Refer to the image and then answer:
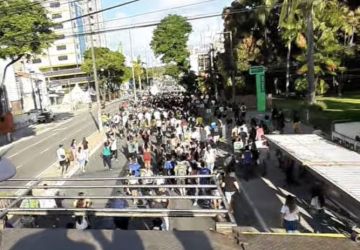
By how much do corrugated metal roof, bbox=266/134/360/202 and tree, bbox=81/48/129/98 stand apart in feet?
268

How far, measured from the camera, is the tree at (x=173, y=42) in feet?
259

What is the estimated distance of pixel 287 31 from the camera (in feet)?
145

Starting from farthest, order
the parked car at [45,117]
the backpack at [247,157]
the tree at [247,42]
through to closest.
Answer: the parked car at [45,117]
the tree at [247,42]
the backpack at [247,157]

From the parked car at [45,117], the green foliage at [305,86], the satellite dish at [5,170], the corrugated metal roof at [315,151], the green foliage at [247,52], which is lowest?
the parked car at [45,117]

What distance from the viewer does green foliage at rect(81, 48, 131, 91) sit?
96312 mm

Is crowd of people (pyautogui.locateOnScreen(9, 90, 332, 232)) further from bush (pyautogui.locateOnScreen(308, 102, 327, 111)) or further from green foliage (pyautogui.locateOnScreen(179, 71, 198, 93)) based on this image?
green foliage (pyautogui.locateOnScreen(179, 71, 198, 93))

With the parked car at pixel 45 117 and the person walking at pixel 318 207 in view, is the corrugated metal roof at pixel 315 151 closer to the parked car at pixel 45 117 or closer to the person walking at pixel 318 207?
the person walking at pixel 318 207

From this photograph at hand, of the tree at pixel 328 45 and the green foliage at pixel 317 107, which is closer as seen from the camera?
the green foliage at pixel 317 107

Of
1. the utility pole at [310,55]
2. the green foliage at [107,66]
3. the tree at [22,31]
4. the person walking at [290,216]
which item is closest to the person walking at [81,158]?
the person walking at [290,216]

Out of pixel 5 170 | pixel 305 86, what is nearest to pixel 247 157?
pixel 5 170

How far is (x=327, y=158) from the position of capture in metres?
13.3

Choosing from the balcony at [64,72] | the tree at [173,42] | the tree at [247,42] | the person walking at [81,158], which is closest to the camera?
the person walking at [81,158]

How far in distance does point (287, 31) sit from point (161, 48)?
124ft

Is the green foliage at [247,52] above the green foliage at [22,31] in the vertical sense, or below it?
below
